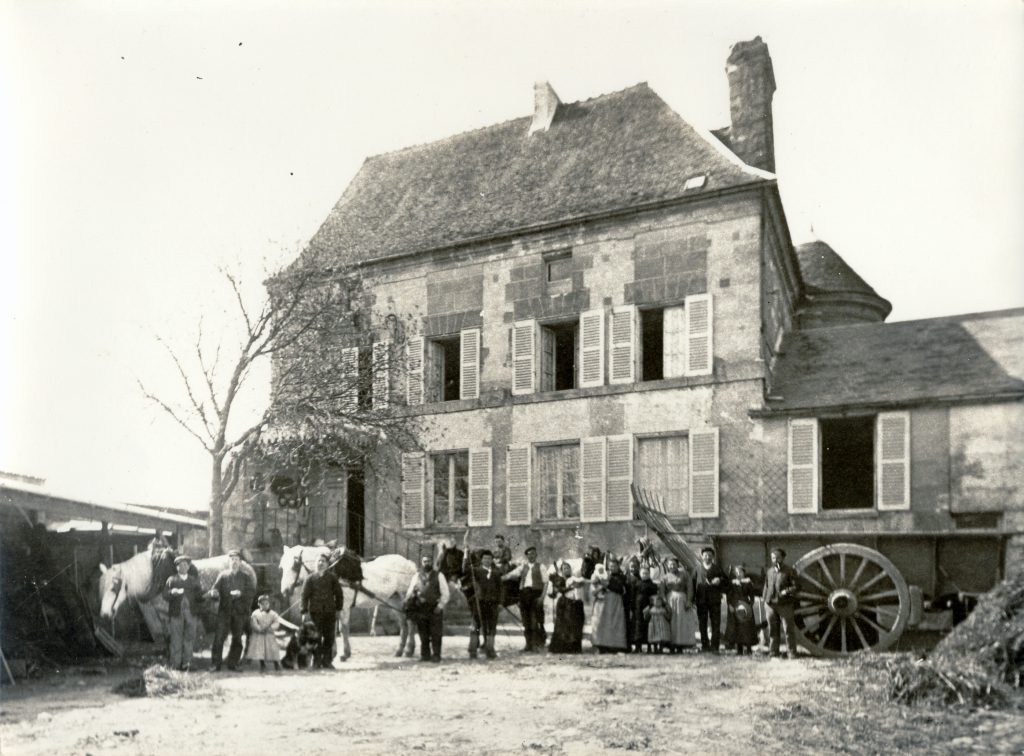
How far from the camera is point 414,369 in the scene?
2091 cm

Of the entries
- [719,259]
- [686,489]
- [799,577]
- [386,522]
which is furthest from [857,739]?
[386,522]

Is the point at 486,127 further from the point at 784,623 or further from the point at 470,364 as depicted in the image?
the point at 784,623

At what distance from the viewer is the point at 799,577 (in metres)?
12.5

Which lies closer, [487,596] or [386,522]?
[487,596]

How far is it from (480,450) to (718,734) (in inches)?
467

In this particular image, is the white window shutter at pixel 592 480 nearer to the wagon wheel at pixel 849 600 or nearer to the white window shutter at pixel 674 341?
the white window shutter at pixel 674 341

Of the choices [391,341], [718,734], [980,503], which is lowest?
[718,734]

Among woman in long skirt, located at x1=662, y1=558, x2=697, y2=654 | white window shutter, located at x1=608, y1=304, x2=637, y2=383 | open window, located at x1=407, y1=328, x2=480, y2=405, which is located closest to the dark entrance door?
open window, located at x1=407, y1=328, x2=480, y2=405

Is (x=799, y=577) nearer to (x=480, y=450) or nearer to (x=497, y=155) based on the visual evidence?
(x=480, y=450)

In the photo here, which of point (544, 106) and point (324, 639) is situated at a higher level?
point (544, 106)

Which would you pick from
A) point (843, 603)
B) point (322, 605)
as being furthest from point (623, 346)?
point (322, 605)

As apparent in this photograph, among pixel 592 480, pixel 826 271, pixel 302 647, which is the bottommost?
pixel 302 647

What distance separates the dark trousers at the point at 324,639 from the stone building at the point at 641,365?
6.80m

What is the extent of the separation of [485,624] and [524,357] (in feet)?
23.8
